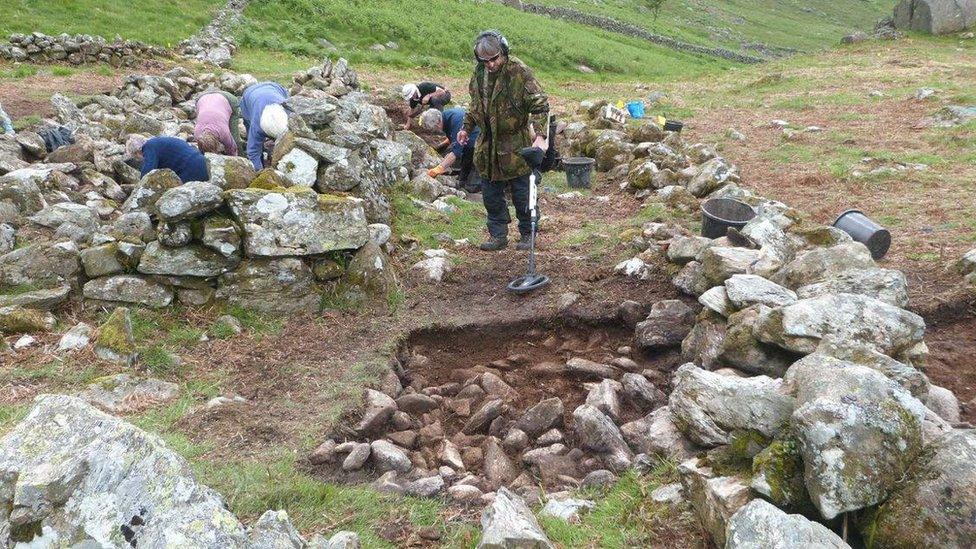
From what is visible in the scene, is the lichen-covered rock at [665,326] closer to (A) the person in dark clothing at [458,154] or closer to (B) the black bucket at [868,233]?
(B) the black bucket at [868,233]

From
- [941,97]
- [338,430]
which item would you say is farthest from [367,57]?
[338,430]

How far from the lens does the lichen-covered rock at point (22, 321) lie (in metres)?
5.38

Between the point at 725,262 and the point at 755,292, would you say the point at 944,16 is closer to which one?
the point at 725,262

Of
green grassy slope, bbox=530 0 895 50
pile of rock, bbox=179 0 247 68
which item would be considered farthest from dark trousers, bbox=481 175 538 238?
green grassy slope, bbox=530 0 895 50

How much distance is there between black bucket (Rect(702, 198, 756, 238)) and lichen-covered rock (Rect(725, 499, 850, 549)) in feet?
16.0

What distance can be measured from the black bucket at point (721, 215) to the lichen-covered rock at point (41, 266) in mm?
6620

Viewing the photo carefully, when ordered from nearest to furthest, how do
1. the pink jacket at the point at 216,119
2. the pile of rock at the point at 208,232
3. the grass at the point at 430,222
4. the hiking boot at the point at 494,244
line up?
the pile of rock at the point at 208,232 → the hiking boot at the point at 494,244 → the grass at the point at 430,222 → the pink jacket at the point at 216,119

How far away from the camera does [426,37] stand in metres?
26.4

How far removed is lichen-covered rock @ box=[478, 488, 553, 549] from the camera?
10.1ft

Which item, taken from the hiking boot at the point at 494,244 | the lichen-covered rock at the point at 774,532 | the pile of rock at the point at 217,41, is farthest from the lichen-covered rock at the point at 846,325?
the pile of rock at the point at 217,41

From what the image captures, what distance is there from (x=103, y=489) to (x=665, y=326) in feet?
15.4

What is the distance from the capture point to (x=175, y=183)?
6.79m

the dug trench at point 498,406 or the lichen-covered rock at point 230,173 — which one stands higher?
the lichen-covered rock at point 230,173

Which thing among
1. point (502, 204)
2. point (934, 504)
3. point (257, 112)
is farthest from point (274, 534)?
point (257, 112)
